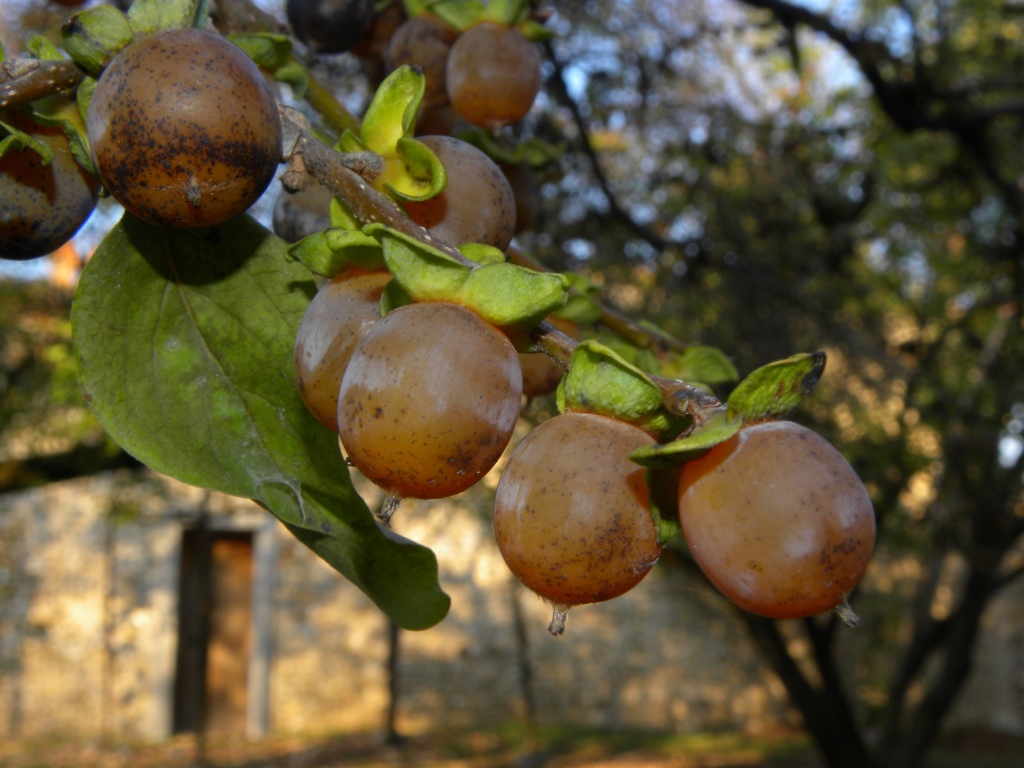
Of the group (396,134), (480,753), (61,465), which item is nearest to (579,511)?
(396,134)

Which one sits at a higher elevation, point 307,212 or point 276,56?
point 276,56

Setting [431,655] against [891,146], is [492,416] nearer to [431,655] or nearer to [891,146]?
[891,146]

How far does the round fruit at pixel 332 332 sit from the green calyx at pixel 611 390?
20 cm

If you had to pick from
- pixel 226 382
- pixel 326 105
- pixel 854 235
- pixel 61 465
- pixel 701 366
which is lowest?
pixel 61 465

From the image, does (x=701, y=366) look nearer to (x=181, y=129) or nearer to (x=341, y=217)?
(x=341, y=217)

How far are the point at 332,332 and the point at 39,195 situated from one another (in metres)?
0.39

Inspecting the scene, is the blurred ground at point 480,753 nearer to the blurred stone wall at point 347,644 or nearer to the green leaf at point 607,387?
the blurred stone wall at point 347,644

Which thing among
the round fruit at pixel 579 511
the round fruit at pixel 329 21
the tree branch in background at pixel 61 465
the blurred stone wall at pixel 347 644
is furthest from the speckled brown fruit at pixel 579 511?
the blurred stone wall at pixel 347 644

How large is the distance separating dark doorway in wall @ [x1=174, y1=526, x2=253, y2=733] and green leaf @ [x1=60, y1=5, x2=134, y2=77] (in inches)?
462

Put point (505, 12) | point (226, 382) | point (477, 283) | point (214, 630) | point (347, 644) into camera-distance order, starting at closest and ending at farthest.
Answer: point (477, 283) → point (226, 382) → point (505, 12) → point (347, 644) → point (214, 630)

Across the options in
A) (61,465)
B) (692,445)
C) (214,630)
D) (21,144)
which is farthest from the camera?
(214,630)

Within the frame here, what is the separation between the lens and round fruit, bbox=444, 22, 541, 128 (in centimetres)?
133

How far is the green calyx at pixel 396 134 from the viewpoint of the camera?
0.93 meters

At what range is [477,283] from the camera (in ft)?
2.60
